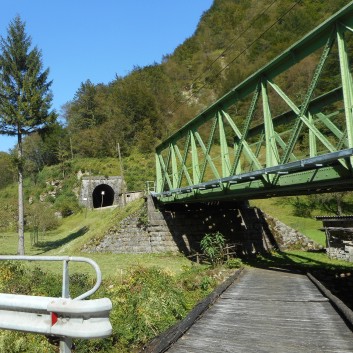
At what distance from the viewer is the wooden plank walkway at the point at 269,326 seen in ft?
18.1

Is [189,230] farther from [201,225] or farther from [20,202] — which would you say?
[20,202]

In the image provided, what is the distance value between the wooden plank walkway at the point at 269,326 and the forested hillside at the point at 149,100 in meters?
23.4

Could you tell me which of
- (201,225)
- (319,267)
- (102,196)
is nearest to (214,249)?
(319,267)

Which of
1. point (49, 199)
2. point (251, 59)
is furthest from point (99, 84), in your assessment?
point (49, 199)

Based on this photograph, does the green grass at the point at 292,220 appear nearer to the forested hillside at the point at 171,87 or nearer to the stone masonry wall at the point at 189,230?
the stone masonry wall at the point at 189,230

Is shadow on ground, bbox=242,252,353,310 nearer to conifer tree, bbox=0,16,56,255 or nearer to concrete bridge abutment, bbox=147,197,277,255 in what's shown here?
concrete bridge abutment, bbox=147,197,277,255

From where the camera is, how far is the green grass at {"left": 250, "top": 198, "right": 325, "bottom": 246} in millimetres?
26263

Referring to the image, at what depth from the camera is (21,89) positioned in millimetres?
27109

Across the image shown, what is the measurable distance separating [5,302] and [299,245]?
22.5 metres

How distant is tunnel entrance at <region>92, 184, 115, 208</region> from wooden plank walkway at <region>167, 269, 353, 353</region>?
41.4 metres

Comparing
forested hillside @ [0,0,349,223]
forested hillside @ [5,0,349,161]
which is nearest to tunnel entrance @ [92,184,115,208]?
forested hillside @ [0,0,349,223]

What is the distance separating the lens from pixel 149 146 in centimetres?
6075

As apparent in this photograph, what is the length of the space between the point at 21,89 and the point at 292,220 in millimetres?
23340

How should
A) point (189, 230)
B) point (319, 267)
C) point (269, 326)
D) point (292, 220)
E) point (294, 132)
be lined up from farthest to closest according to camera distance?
point (292, 220), point (189, 230), point (319, 267), point (294, 132), point (269, 326)
